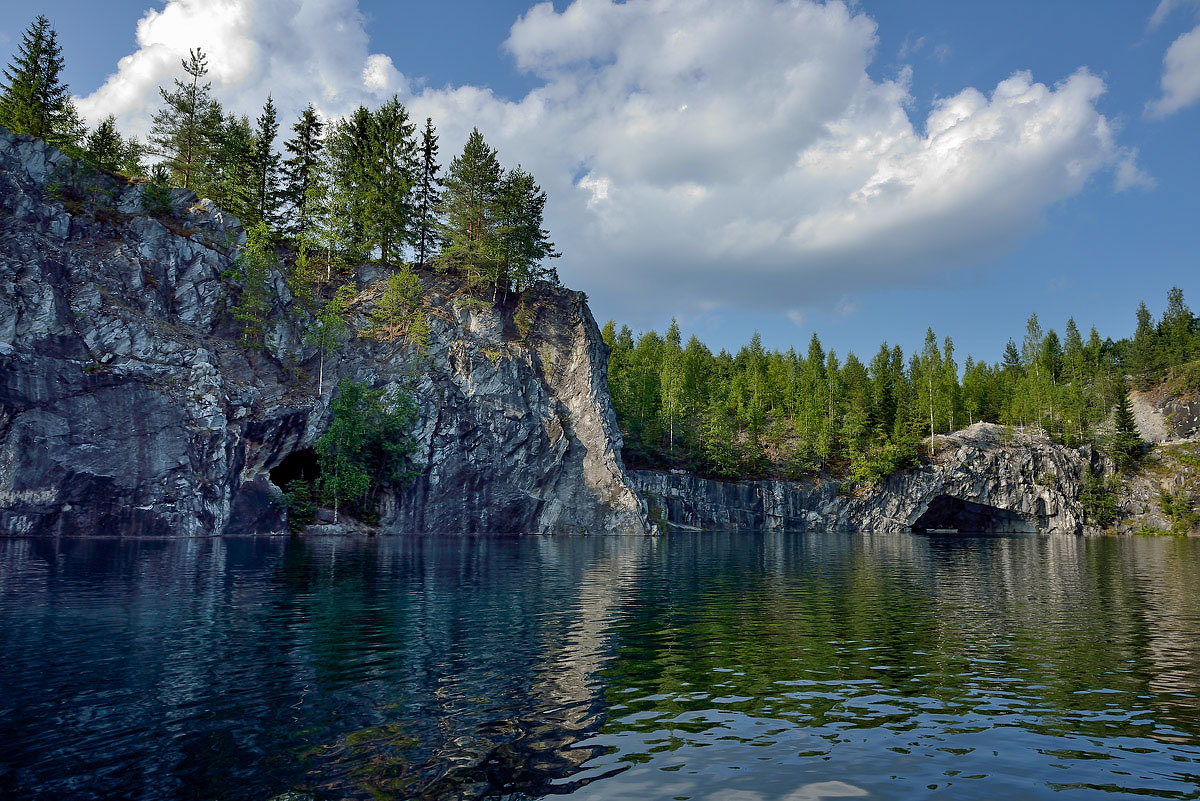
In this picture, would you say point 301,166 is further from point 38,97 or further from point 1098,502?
point 1098,502

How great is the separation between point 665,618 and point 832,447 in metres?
108

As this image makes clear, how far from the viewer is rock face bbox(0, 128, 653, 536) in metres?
53.5

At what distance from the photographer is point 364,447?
71.1 meters

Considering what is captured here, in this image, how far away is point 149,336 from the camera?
2429 inches

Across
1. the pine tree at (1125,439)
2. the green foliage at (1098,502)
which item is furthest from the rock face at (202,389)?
the pine tree at (1125,439)

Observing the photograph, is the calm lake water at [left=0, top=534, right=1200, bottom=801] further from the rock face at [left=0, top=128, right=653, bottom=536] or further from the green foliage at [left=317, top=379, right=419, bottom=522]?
the green foliage at [left=317, top=379, right=419, bottom=522]

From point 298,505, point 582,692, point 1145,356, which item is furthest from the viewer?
point 1145,356

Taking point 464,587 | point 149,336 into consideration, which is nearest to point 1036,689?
point 464,587

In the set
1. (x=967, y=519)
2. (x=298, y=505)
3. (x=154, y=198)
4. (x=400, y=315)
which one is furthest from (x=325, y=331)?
(x=967, y=519)

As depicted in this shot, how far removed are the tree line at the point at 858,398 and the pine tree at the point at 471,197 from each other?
3474 cm

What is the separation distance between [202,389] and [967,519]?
127m

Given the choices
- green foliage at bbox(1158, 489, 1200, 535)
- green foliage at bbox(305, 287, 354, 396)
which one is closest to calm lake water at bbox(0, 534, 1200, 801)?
green foliage at bbox(305, 287, 354, 396)

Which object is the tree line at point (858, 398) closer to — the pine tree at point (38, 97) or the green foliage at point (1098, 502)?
the green foliage at point (1098, 502)

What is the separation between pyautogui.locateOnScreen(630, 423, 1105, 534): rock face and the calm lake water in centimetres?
7875
